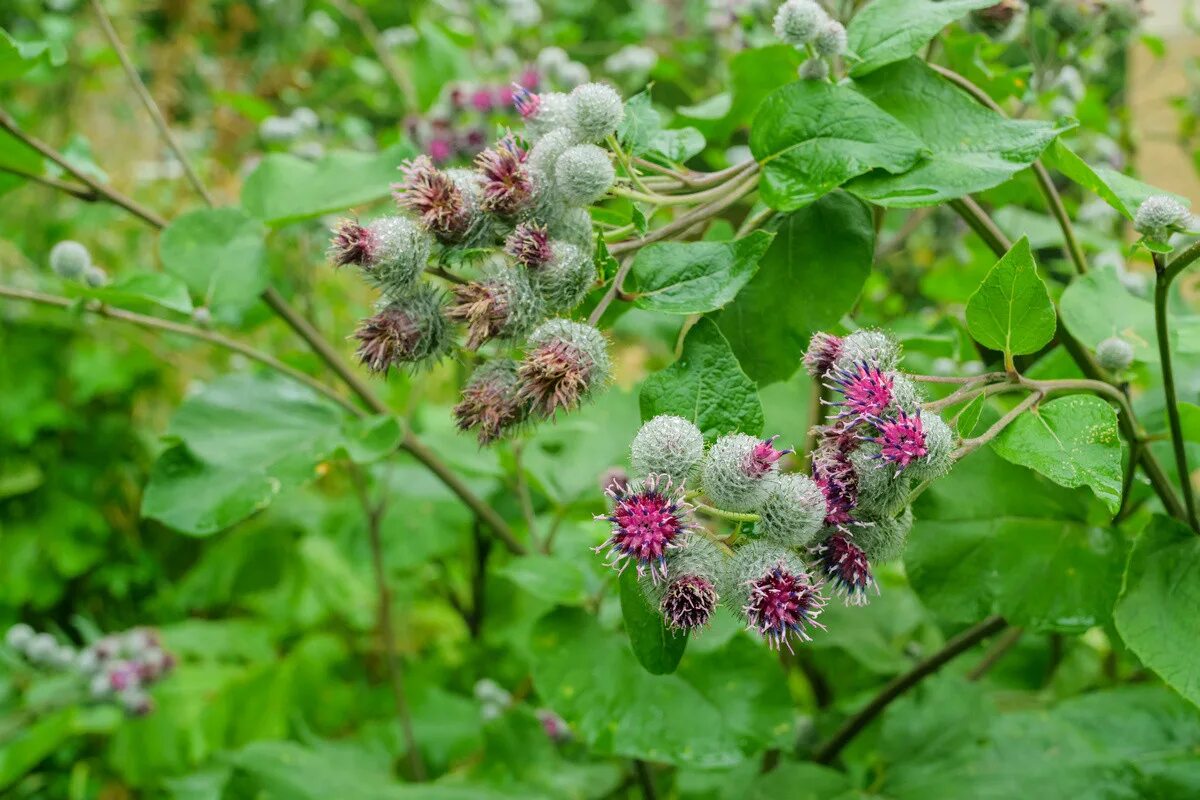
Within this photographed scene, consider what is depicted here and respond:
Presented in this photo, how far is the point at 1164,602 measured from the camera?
106 centimetres

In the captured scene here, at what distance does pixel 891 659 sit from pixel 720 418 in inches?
41.1

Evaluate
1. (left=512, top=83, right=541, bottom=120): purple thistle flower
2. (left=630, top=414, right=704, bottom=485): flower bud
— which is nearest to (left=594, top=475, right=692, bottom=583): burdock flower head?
(left=630, top=414, right=704, bottom=485): flower bud

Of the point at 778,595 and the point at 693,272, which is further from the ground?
the point at 693,272

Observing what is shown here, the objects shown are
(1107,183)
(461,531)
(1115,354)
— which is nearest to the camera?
(1107,183)

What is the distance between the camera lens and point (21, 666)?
2.49m

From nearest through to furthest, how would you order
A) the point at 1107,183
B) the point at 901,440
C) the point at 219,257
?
1. the point at 901,440
2. the point at 1107,183
3. the point at 219,257

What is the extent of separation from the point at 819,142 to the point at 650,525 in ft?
1.45

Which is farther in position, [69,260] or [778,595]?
[69,260]

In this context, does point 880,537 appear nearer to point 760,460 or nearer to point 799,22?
point 760,460

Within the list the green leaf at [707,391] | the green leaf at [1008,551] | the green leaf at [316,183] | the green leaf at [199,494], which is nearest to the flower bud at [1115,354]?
the green leaf at [1008,551]

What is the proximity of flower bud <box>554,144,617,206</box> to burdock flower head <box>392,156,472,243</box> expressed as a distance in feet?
0.32

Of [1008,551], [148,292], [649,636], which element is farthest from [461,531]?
[649,636]

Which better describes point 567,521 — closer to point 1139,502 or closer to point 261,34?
point 1139,502

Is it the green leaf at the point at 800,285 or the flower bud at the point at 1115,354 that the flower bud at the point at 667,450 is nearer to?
the green leaf at the point at 800,285
